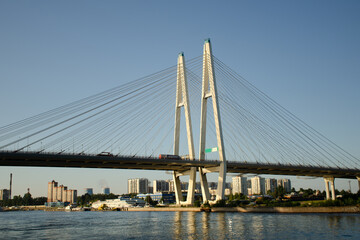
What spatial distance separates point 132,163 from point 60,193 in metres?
152

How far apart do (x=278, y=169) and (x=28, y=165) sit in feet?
124

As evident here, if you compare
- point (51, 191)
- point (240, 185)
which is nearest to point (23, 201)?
point (51, 191)

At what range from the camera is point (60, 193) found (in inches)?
7500

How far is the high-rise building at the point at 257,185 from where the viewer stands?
179988 millimetres

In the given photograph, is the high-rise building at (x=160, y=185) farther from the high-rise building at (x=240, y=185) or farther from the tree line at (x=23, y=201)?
the tree line at (x=23, y=201)

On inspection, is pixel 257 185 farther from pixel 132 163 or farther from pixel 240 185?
pixel 132 163

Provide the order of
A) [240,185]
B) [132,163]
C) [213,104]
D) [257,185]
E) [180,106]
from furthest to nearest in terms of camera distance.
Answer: [257,185] < [240,185] < [180,106] < [132,163] < [213,104]

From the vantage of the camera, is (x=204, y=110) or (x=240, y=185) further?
(x=240, y=185)

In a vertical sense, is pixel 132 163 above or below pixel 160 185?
above

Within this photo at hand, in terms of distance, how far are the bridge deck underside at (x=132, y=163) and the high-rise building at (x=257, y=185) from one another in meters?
116

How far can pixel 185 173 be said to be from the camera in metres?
57.1

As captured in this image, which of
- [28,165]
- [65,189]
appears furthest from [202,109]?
[65,189]

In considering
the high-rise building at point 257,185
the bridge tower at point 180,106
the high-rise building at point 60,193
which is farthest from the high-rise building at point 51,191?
the bridge tower at point 180,106

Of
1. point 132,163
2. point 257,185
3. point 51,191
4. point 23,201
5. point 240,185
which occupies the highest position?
point 132,163
